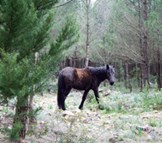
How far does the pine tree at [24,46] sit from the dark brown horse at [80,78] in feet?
19.5

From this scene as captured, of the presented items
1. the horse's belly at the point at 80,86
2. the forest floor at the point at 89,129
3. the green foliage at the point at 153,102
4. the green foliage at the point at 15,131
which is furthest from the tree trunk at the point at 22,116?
the green foliage at the point at 153,102

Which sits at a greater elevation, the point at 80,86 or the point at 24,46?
the point at 24,46

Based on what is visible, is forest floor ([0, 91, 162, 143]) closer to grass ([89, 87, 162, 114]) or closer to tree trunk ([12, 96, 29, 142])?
tree trunk ([12, 96, 29, 142])

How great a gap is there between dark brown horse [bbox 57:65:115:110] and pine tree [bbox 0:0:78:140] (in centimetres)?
594

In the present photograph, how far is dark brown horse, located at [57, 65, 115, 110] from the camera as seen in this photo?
11.8 meters

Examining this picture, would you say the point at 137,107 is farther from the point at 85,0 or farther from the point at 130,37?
the point at 85,0

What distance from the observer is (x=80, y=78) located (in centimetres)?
1222

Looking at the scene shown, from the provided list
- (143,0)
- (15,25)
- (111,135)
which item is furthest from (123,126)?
(143,0)

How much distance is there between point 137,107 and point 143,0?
31.2 ft

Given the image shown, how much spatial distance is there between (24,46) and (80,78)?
718 centimetres

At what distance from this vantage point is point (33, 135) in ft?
20.4

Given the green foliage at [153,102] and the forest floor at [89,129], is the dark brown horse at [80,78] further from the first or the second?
the forest floor at [89,129]

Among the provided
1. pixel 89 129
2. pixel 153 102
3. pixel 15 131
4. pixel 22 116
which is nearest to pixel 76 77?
pixel 153 102

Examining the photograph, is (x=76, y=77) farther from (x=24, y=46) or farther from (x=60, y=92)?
Result: (x=24, y=46)
